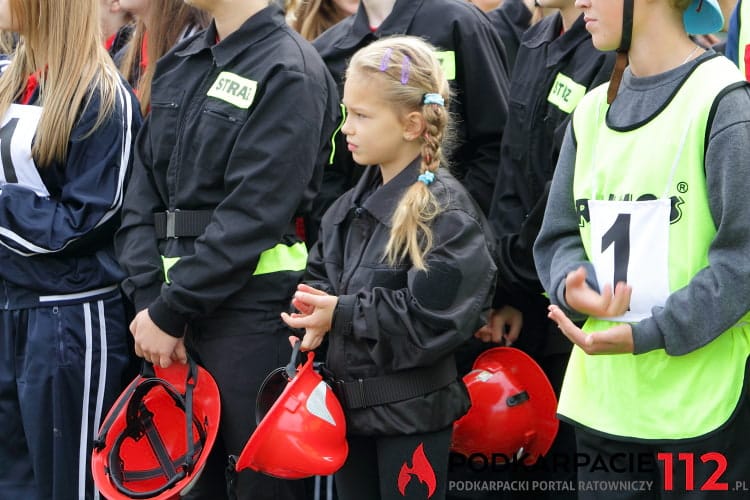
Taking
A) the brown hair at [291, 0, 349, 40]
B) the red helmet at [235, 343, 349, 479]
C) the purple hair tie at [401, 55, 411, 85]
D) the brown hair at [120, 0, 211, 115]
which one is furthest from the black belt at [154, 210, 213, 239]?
the brown hair at [291, 0, 349, 40]

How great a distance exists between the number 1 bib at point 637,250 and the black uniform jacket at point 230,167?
119 cm

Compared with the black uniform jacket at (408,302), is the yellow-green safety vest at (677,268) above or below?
above

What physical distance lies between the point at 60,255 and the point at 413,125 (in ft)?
4.91

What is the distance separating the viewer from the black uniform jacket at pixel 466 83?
13.6 feet

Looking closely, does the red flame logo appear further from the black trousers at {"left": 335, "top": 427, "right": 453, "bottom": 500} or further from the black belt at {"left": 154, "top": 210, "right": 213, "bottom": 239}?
the black belt at {"left": 154, "top": 210, "right": 213, "bottom": 239}

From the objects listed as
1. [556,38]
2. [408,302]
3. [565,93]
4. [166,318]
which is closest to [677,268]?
[408,302]

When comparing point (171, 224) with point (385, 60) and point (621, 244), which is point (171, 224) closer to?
point (385, 60)

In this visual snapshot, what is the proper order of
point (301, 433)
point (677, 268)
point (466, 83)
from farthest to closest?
point (466, 83), point (301, 433), point (677, 268)

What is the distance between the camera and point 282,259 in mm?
3670

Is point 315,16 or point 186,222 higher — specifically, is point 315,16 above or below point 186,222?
above

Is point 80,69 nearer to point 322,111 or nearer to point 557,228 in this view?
point 322,111

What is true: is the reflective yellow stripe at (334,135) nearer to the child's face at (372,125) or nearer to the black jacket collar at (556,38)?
the child's face at (372,125)

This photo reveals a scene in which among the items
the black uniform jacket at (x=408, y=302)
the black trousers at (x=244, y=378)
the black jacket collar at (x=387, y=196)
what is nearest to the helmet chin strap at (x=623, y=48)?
the black uniform jacket at (x=408, y=302)

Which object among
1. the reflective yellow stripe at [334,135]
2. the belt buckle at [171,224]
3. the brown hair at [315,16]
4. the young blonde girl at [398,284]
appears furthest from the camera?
the brown hair at [315,16]
